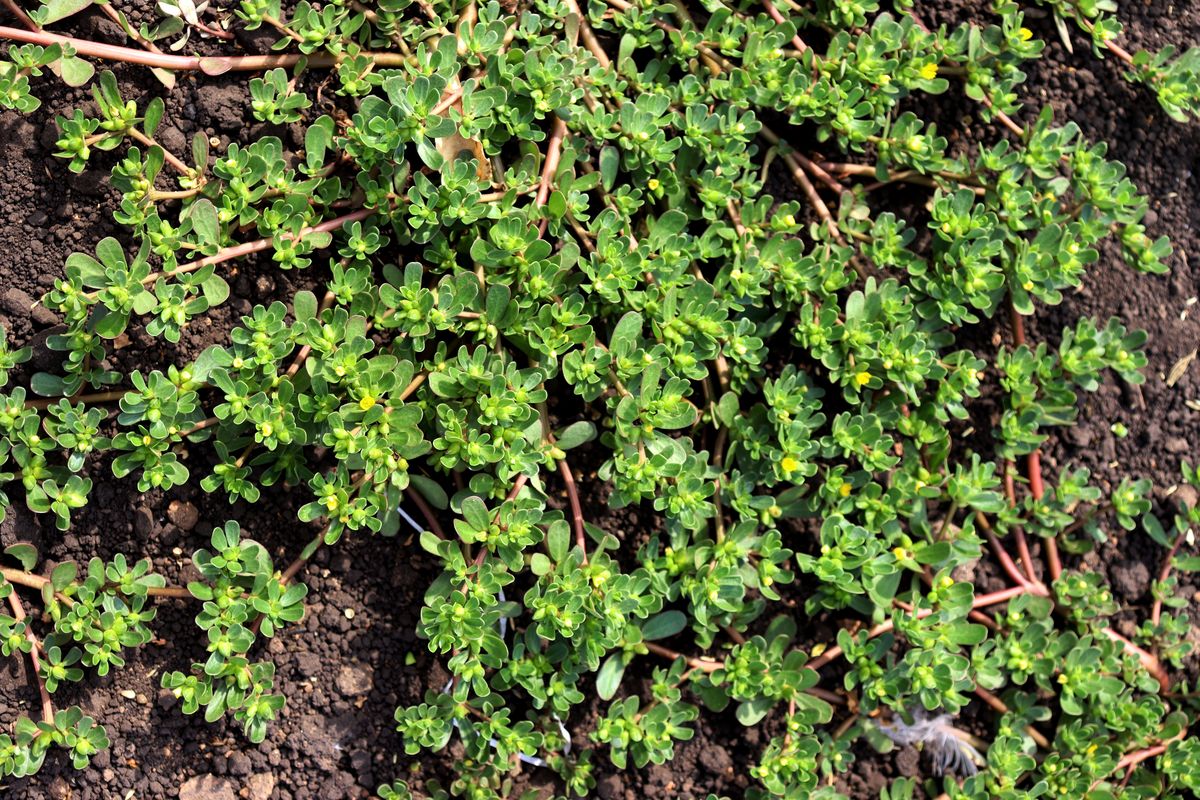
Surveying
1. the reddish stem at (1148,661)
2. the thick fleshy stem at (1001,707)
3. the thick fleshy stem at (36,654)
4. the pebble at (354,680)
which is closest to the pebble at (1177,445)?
the reddish stem at (1148,661)

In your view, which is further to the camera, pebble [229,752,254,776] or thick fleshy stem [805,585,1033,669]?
thick fleshy stem [805,585,1033,669]

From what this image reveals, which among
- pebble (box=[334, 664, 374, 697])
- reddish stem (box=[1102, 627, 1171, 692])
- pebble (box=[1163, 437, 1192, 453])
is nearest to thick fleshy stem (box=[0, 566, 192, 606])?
pebble (box=[334, 664, 374, 697])

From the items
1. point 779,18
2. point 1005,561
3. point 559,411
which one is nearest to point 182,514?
point 559,411

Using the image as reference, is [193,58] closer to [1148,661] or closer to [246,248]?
[246,248]

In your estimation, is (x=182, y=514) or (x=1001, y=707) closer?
(x=182, y=514)

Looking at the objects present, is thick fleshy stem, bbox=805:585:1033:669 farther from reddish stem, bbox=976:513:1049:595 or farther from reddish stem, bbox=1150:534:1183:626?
reddish stem, bbox=1150:534:1183:626

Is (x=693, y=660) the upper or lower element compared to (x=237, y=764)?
upper

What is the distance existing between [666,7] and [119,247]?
1684 mm

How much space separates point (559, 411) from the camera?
113 inches

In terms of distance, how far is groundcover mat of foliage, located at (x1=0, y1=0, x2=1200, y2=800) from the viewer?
101 inches

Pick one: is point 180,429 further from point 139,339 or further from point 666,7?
point 666,7

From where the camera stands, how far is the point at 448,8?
2754mm

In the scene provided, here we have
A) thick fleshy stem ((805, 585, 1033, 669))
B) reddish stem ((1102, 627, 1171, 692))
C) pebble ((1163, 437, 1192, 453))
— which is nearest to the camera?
thick fleshy stem ((805, 585, 1033, 669))

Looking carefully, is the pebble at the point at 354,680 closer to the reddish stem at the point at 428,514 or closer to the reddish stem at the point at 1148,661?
the reddish stem at the point at 428,514
